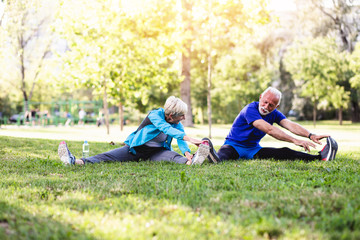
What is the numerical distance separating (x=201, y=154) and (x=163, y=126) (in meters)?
0.79

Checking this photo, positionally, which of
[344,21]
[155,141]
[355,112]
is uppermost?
[344,21]

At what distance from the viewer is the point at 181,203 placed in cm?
359

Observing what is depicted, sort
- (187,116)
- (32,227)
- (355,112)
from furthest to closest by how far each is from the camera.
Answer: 1. (355,112)
2. (187,116)
3. (32,227)

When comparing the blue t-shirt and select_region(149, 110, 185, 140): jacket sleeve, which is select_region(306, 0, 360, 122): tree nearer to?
the blue t-shirt

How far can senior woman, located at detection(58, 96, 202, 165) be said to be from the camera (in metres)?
6.18

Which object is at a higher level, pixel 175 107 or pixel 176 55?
pixel 176 55

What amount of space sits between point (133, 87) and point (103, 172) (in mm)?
18046

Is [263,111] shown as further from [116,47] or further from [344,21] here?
[344,21]

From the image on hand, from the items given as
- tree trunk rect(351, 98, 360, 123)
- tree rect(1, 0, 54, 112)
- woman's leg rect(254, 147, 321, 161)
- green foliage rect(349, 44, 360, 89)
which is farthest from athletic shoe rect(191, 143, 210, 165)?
tree trunk rect(351, 98, 360, 123)

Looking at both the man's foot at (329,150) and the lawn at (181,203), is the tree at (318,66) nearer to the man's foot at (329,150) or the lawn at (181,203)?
the man's foot at (329,150)

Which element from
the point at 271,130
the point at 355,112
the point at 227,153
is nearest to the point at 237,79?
the point at 355,112

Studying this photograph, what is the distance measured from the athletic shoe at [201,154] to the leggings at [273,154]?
828 millimetres

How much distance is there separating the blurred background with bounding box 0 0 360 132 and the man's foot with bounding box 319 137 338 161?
7.99 meters

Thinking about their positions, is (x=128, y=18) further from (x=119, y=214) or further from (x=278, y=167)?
(x=119, y=214)
